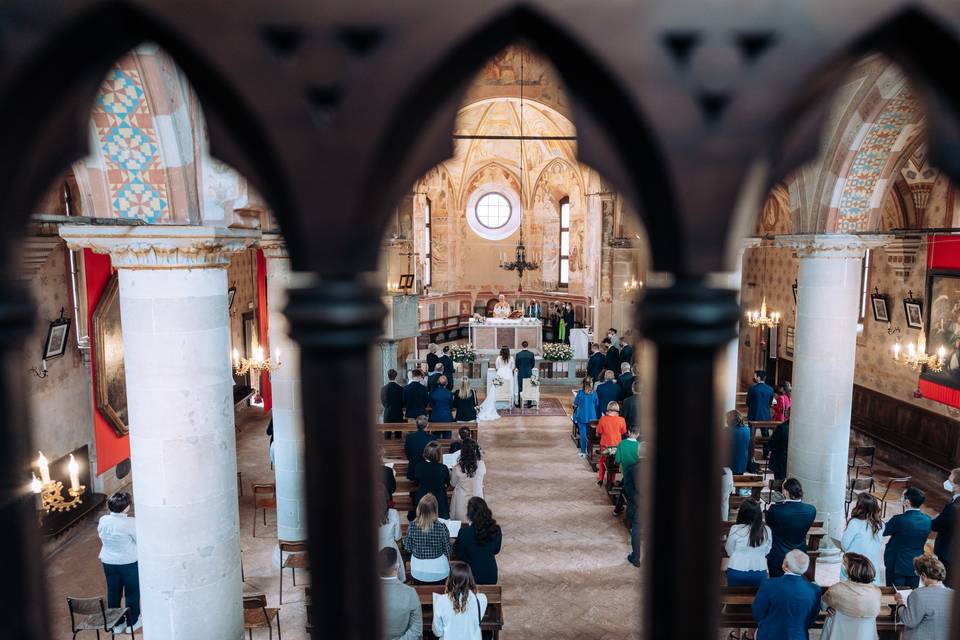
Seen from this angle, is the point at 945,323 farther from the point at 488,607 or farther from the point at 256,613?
the point at 256,613

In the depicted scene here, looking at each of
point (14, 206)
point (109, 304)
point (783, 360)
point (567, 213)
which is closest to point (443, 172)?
point (567, 213)

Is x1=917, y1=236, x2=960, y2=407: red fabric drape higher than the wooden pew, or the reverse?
x1=917, y1=236, x2=960, y2=407: red fabric drape

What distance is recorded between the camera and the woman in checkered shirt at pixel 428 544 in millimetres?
5395

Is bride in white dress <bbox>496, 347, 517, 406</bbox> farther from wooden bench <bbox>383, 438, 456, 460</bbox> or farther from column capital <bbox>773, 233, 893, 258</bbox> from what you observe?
column capital <bbox>773, 233, 893, 258</bbox>

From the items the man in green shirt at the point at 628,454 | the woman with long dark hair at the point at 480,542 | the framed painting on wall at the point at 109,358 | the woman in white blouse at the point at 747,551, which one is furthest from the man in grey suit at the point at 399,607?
the framed painting on wall at the point at 109,358

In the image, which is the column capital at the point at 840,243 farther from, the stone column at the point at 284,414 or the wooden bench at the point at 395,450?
the stone column at the point at 284,414

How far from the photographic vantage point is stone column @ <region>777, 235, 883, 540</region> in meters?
7.71

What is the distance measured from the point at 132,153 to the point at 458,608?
3.87 meters

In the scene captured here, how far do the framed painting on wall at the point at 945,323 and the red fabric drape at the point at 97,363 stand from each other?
1181 centimetres

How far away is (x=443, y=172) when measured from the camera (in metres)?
23.4

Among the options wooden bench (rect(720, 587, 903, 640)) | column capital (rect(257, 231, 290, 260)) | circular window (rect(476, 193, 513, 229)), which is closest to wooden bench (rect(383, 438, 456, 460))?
column capital (rect(257, 231, 290, 260))

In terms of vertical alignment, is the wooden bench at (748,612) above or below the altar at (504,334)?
below

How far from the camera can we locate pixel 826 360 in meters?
7.84

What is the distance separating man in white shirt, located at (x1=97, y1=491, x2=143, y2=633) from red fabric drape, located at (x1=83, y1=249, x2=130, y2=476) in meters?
2.24
